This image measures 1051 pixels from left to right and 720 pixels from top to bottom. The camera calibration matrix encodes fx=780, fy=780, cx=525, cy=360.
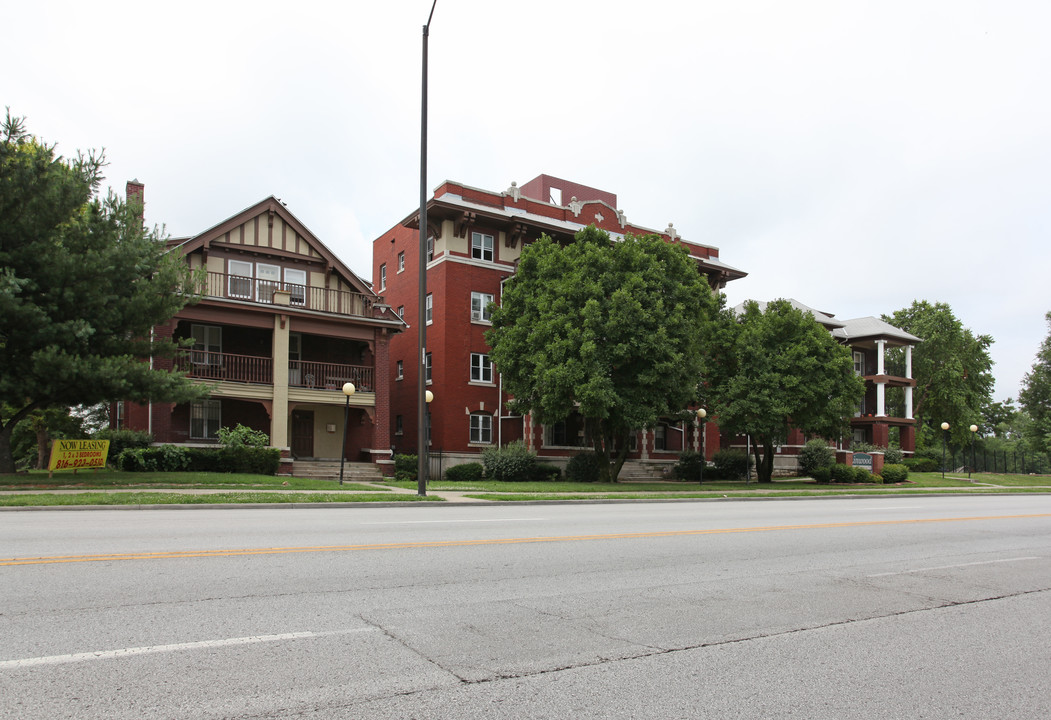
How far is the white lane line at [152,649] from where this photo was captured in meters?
4.52

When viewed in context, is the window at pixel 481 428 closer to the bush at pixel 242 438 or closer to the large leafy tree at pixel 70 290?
the bush at pixel 242 438

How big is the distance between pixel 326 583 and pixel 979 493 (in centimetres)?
3317

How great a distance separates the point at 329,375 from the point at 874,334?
39838 mm


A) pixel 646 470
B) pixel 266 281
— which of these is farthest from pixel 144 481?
pixel 646 470

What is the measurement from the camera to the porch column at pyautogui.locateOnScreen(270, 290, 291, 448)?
29266 millimetres

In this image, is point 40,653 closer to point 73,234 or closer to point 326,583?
point 326,583

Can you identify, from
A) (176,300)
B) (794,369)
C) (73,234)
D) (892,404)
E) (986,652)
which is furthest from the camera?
(892,404)

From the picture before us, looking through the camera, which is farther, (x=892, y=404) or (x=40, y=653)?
(x=892, y=404)

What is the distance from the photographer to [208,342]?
30.7 metres

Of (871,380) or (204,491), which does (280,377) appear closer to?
(204,491)

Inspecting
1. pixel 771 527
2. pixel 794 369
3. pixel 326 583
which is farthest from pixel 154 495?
pixel 794 369

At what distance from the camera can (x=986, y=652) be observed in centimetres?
572

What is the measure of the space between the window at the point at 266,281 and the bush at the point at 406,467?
834cm

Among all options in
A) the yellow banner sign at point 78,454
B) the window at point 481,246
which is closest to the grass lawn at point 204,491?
the yellow banner sign at point 78,454
